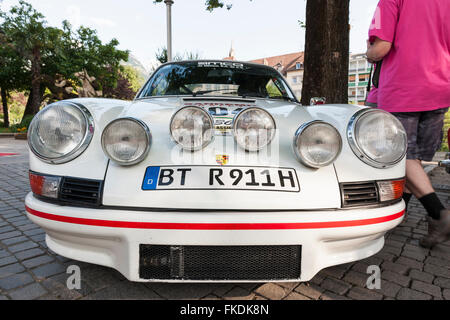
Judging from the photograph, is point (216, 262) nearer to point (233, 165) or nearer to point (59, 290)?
point (233, 165)

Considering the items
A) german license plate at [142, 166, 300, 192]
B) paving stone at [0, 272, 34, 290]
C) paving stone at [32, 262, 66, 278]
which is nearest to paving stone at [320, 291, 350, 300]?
german license plate at [142, 166, 300, 192]

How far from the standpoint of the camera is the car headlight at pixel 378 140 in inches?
57.7

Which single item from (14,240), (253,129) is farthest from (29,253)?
(253,129)

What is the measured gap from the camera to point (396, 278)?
5.52ft

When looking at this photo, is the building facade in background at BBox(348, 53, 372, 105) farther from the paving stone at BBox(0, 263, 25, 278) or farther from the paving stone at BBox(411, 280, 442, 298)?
the paving stone at BBox(0, 263, 25, 278)

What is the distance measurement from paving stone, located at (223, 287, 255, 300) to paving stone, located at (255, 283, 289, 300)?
5 cm

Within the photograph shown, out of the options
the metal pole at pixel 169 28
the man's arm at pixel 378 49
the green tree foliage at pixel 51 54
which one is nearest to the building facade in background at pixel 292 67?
the green tree foliage at pixel 51 54

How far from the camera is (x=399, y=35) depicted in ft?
6.65

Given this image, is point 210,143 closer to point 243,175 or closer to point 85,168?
point 243,175

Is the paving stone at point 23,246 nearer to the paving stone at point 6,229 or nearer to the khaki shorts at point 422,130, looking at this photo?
the paving stone at point 6,229

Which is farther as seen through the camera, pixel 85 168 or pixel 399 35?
pixel 399 35

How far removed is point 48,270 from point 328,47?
4035mm

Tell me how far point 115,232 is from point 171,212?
0.27 m
